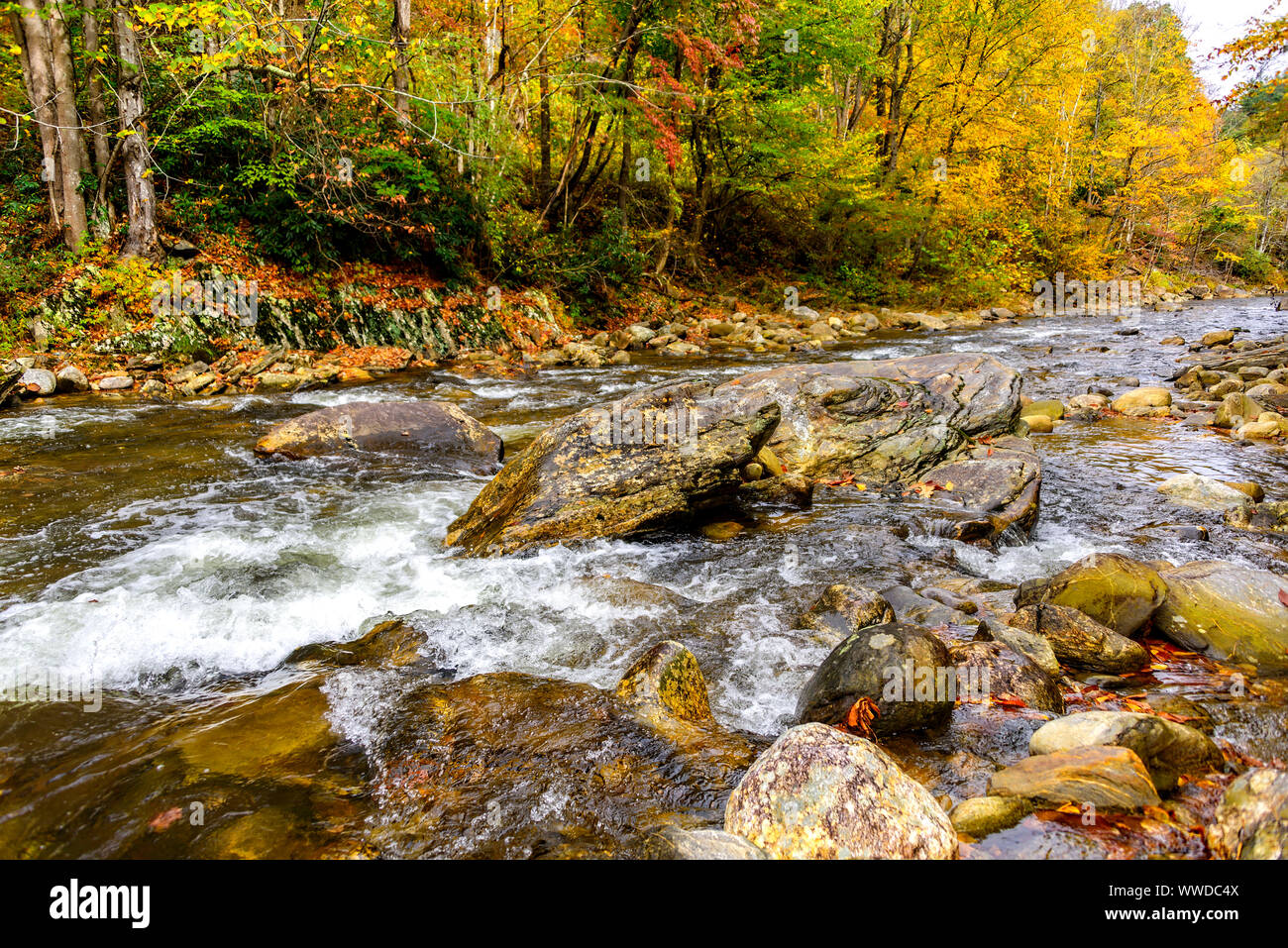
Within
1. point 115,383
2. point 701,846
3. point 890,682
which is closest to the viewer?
point 701,846

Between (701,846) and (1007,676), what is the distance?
205 centimetres

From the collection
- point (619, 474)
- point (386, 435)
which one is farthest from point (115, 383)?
point (619, 474)

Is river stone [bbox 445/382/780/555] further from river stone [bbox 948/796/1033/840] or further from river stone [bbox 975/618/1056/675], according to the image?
river stone [bbox 948/796/1033/840]

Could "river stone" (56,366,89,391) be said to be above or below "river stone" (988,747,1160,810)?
above

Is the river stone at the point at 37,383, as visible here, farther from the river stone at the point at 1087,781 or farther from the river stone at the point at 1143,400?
the river stone at the point at 1143,400

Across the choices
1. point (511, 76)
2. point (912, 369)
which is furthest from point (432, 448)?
point (511, 76)

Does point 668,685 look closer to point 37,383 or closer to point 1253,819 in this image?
point 1253,819

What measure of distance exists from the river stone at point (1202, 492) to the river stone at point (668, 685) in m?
5.45

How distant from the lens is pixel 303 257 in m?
13.3

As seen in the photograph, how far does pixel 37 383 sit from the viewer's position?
9.46m

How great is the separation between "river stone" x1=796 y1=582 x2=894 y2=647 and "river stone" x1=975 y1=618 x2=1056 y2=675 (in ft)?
1.84

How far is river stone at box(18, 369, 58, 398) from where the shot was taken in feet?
30.6

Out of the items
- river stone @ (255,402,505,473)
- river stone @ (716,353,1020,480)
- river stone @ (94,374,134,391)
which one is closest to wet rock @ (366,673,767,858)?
river stone @ (716,353,1020,480)

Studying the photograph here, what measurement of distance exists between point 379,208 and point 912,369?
11989 mm
